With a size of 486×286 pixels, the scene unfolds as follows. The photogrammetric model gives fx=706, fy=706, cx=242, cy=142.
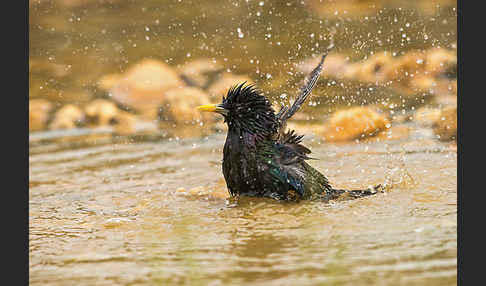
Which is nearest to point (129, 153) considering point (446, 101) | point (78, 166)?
point (78, 166)

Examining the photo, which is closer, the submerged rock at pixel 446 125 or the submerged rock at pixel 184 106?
the submerged rock at pixel 446 125

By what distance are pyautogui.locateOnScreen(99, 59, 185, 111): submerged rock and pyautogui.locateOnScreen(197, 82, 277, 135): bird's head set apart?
4220 mm

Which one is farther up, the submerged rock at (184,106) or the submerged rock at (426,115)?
the submerged rock at (184,106)

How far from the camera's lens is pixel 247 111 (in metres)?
6.82

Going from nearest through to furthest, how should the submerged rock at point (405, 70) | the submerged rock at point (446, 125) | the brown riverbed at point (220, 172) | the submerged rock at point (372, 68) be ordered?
the brown riverbed at point (220, 172)
the submerged rock at point (446, 125)
the submerged rock at point (405, 70)
the submerged rock at point (372, 68)

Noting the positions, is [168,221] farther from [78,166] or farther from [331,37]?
[331,37]

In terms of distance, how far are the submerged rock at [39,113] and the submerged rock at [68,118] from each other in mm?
141

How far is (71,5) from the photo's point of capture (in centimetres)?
1241

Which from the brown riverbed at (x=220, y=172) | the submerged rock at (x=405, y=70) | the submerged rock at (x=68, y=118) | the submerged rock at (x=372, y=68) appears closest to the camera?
the brown riverbed at (x=220, y=172)

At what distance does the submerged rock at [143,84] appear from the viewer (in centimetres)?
1098

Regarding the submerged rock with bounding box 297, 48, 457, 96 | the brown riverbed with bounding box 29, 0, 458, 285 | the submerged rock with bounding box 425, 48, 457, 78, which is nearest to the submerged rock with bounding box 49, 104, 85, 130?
the brown riverbed with bounding box 29, 0, 458, 285

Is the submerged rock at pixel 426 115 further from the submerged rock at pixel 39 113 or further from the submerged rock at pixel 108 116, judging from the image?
the submerged rock at pixel 39 113

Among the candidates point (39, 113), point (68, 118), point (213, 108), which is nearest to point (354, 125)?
point (213, 108)

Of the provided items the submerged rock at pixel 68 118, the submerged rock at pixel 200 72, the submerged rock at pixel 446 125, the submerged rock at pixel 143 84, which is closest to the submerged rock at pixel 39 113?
the submerged rock at pixel 68 118
